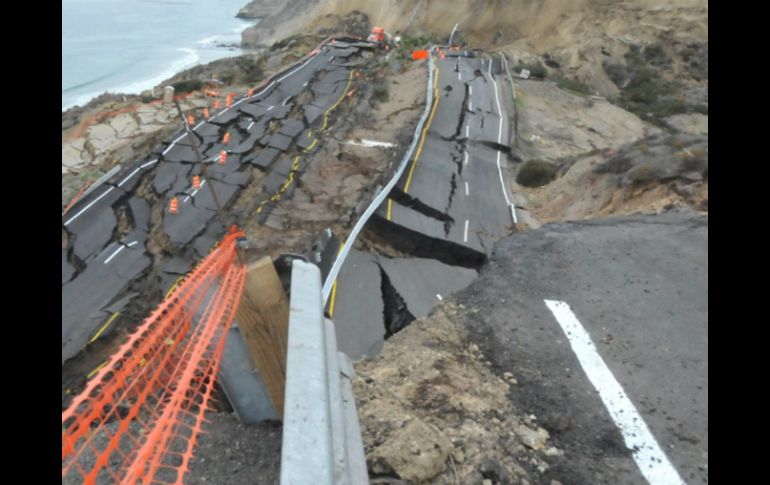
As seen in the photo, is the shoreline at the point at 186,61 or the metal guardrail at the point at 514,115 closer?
the metal guardrail at the point at 514,115

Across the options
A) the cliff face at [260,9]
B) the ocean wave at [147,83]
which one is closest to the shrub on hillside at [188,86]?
the ocean wave at [147,83]

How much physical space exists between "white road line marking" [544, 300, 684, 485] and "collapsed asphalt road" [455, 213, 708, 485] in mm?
11

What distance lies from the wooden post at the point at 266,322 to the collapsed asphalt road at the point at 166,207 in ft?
33.3

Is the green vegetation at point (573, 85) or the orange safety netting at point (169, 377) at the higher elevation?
the orange safety netting at point (169, 377)

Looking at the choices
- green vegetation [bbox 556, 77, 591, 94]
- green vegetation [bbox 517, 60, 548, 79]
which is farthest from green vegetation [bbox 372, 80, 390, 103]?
green vegetation [bbox 556, 77, 591, 94]

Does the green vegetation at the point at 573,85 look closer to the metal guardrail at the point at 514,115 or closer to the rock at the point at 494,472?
the metal guardrail at the point at 514,115

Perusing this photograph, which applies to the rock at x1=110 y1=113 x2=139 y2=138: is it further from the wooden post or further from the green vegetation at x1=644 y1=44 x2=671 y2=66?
the green vegetation at x1=644 y1=44 x2=671 y2=66

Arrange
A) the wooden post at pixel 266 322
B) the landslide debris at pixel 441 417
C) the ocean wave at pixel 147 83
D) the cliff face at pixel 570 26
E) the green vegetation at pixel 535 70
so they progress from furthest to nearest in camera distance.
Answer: the ocean wave at pixel 147 83 < the cliff face at pixel 570 26 < the green vegetation at pixel 535 70 < the landslide debris at pixel 441 417 < the wooden post at pixel 266 322

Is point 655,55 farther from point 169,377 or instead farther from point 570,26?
point 169,377

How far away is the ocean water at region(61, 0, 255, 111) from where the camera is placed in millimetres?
56531

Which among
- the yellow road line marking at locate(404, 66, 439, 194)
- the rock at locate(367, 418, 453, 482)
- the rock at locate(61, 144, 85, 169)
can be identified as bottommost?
the rock at locate(61, 144, 85, 169)

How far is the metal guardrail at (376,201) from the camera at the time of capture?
622cm
